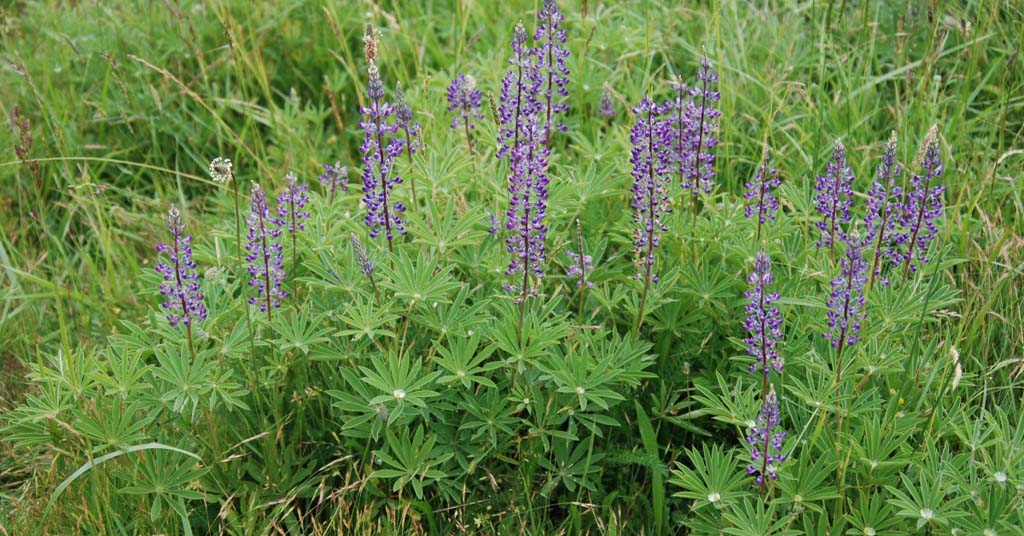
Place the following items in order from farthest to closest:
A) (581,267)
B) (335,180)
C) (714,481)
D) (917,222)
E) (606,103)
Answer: (606,103)
(335,180)
(581,267)
(917,222)
(714,481)

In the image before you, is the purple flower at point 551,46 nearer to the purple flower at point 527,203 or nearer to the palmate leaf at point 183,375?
the purple flower at point 527,203

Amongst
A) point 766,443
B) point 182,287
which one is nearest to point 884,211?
point 766,443

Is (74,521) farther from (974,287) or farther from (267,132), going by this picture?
(974,287)

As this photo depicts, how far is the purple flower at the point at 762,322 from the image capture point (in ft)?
8.25

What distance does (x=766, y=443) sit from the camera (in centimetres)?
252

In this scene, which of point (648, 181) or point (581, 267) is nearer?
point (648, 181)

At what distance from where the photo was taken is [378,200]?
2963 millimetres

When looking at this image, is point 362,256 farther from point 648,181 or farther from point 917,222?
point 917,222

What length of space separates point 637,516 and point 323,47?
123 inches

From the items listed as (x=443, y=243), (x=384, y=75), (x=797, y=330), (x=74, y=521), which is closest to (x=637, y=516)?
(x=797, y=330)

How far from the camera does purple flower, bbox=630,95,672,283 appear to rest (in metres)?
2.89

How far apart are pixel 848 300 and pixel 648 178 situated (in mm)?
649

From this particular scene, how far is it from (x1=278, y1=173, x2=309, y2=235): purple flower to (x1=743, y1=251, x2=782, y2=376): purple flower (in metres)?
1.34

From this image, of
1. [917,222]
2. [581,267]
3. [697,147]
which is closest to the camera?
[917,222]
